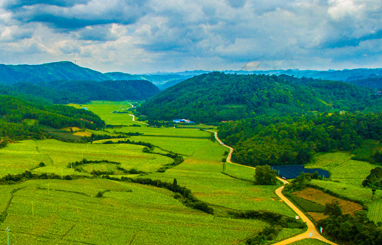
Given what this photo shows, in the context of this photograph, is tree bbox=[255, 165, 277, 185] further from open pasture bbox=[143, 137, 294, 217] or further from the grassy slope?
the grassy slope

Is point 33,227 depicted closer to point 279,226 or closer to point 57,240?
point 57,240

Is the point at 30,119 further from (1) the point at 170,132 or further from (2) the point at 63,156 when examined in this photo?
(1) the point at 170,132

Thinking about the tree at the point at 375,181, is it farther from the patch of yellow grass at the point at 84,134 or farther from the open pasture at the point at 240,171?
the patch of yellow grass at the point at 84,134

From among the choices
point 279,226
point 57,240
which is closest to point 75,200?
point 57,240

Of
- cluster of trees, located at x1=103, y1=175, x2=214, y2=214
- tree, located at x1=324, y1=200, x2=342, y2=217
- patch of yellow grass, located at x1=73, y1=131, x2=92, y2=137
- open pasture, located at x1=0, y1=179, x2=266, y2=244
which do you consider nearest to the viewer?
open pasture, located at x1=0, y1=179, x2=266, y2=244

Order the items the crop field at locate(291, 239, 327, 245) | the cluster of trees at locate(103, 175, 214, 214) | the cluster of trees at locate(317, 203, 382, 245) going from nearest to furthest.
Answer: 1. the cluster of trees at locate(317, 203, 382, 245)
2. the crop field at locate(291, 239, 327, 245)
3. the cluster of trees at locate(103, 175, 214, 214)

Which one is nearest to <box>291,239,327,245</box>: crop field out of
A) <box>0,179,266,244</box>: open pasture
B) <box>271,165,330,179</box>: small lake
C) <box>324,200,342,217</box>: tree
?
<box>0,179,266,244</box>: open pasture

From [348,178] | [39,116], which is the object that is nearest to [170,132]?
[39,116]
